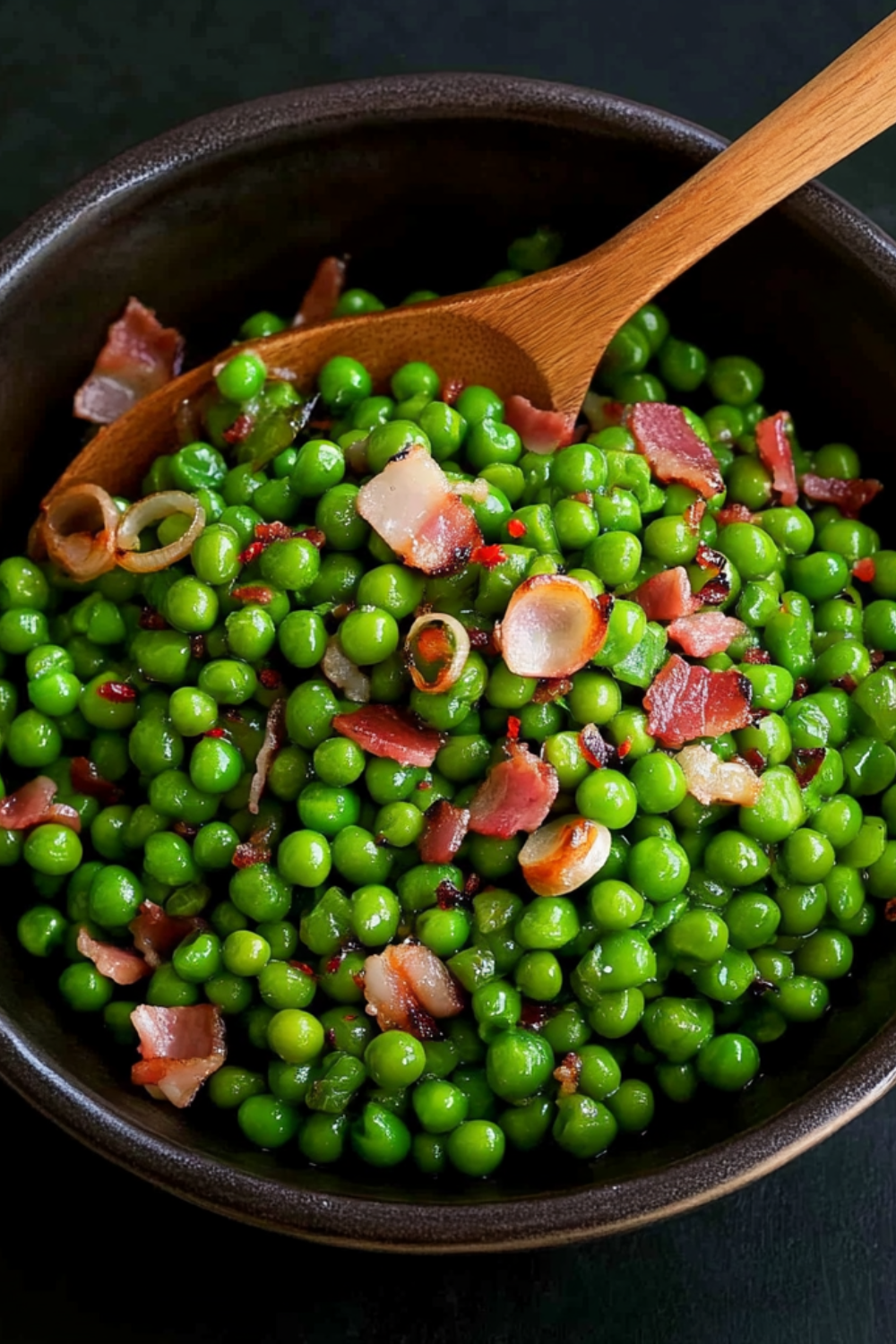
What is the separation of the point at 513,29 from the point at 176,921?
3345 mm

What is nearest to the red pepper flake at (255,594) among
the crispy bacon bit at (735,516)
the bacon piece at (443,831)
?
the bacon piece at (443,831)

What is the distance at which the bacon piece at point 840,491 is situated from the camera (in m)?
3.85

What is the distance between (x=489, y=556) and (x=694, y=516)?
1.91ft

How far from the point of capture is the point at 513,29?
4.89m

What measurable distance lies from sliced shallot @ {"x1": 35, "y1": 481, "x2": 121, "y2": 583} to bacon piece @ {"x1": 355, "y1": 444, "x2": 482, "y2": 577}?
2.43ft

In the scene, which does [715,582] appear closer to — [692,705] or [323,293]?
[692,705]

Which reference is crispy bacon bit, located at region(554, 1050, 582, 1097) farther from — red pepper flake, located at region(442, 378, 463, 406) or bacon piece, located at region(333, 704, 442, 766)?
red pepper flake, located at region(442, 378, 463, 406)

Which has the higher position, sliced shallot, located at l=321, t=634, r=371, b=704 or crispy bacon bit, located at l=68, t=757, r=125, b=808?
sliced shallot, located at l=321, t=634, r=371, b=704

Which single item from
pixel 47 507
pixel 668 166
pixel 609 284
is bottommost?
pixel 47 507

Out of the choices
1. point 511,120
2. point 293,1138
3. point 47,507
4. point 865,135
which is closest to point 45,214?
point 47,507

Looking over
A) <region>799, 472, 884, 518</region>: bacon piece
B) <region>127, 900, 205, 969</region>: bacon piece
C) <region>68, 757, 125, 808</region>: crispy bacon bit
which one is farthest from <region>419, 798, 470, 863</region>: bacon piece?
<region>799, 472, 884, 518</region>: bacon piece

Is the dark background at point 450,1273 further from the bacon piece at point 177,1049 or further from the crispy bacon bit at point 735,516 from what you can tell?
the crispy bacon bit at point 735,516

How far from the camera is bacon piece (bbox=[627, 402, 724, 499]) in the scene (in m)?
3.60

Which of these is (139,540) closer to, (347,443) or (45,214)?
(347,443)
